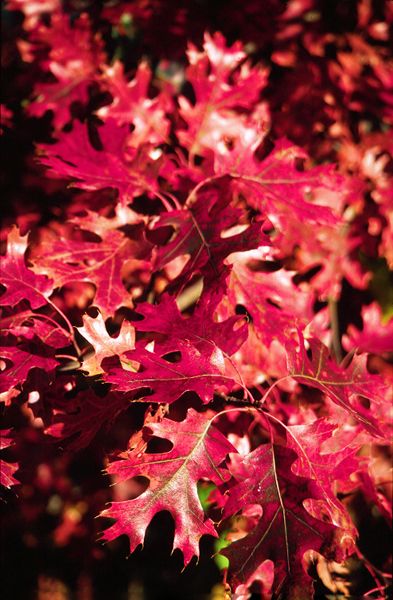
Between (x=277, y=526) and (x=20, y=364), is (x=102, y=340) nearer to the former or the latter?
(x=20, y=364)

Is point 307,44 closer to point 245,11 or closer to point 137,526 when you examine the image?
point 245,11

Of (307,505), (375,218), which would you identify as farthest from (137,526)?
(375,218)

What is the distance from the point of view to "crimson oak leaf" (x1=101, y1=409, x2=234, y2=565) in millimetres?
843

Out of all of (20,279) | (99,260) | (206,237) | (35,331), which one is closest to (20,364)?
(35,331)

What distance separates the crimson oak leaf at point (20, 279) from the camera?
105 centimetres

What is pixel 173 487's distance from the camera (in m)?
0.86

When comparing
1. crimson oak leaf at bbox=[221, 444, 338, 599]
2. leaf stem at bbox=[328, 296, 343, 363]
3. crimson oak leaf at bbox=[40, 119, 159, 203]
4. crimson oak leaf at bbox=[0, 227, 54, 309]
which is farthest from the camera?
leaf stem at bbox=[328, 296, 343, 363]

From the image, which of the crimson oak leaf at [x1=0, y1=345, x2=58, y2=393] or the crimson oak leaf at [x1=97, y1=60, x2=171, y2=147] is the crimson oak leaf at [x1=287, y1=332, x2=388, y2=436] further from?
the crimson oak leaf at [x1=97, y1=60, x2=171, y2=147]

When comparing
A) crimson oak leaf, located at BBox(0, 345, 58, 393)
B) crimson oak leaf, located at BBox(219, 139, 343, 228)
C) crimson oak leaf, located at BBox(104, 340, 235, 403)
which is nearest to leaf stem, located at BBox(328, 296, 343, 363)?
crimson oak leaf, located at BBox(219, 139, 343, 228)

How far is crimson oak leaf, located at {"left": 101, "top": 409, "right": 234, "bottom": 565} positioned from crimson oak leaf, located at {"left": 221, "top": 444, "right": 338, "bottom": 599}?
53 mm

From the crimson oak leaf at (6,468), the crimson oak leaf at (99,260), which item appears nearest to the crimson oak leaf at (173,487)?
the crimson oak leaf at (6,468)

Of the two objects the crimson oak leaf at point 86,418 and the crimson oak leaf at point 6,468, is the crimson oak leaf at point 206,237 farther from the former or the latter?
the crimson oak leaf at point 6,468

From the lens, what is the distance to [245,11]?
187 cm

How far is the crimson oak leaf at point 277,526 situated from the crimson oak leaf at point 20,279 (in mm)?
541
